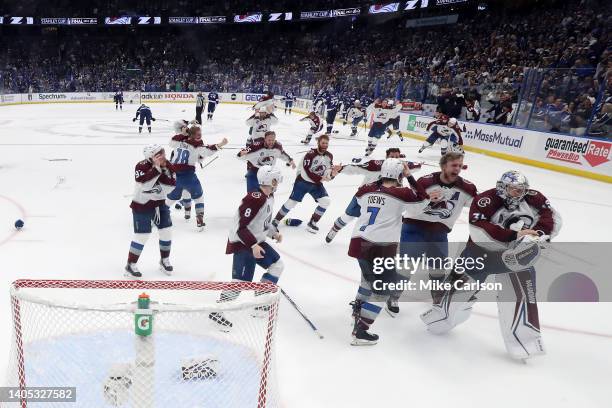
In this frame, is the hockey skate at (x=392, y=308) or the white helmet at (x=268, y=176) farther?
the hockey skate at (x=392, y=308)

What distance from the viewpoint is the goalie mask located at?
352cm

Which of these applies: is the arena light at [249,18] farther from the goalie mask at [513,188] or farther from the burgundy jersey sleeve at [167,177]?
the goalie mask at [513,188]

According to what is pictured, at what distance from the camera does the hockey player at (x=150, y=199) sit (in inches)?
185

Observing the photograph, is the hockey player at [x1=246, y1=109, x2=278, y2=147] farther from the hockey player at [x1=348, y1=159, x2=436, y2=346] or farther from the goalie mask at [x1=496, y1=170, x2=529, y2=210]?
the goalie mask at [x1=496, y1=170, x2=529, y2=210]

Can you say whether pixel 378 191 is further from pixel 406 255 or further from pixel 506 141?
pixel 506 141

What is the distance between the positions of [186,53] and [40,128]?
23.7 m

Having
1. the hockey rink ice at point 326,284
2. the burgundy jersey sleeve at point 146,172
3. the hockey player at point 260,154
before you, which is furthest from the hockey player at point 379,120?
the burgundy jersey sleeve at point 146,172

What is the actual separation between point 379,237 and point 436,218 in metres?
0.81

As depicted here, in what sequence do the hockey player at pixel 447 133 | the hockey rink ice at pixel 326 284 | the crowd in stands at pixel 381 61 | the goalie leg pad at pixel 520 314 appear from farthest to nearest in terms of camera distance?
1. the crowd in stands at pixel 381 61
2. the hockey player at pixel 447 133
3. the goalie leg pad at pixel 520 314
4. the hockey rink ice at pixel 326 284

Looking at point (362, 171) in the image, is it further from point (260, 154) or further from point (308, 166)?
point (260, 154)

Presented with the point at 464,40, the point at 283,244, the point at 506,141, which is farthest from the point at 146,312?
the point at 464,40

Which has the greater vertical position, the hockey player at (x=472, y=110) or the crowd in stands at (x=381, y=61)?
the crowd in stands at (x=381, y=61)

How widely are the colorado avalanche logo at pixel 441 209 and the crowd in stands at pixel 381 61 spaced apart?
9392mm

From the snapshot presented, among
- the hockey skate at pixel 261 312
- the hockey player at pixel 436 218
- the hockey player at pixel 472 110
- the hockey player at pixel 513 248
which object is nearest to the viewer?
the hockey skate at pixel 261 312
